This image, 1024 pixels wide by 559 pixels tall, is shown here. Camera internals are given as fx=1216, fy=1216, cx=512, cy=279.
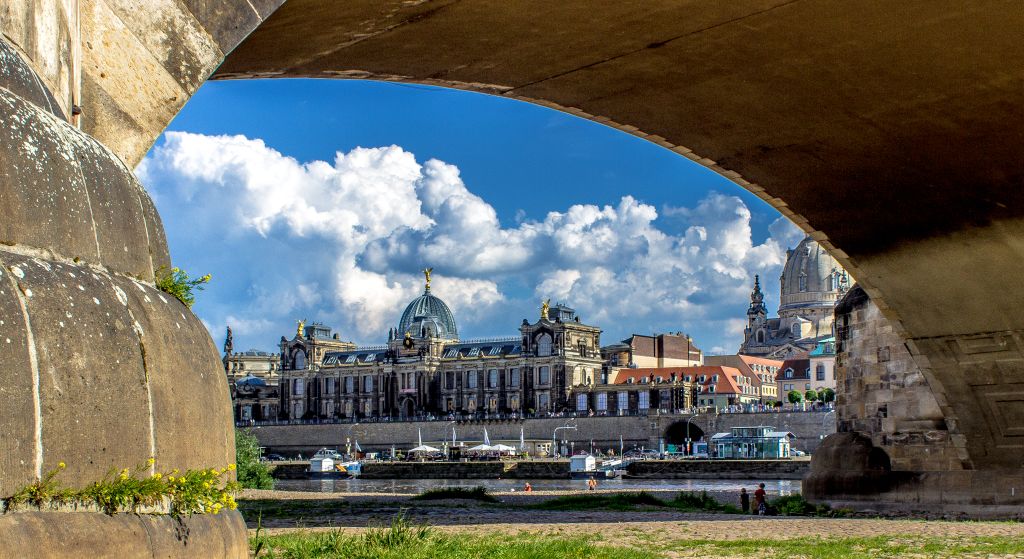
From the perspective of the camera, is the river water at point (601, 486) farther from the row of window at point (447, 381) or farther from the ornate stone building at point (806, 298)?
the ornate stone building at point (806, 298)

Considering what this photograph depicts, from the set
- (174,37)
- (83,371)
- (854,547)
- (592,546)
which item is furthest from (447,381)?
(83,371)

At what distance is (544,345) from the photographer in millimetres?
117750

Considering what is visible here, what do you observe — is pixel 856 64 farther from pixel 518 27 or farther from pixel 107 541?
pixel 107 541

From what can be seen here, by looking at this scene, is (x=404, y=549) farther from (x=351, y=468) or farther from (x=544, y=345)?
(x=544, y=345)

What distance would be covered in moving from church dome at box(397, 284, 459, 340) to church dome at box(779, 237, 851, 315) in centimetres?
4332

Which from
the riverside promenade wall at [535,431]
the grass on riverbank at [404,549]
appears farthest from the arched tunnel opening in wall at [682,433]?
the grass on riverbank at [404,549]

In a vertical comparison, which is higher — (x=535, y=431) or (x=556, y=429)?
(x=556, y=429)

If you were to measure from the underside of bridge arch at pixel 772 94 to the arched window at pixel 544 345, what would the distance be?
9877 cm

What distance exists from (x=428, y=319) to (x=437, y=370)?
22.7 feet

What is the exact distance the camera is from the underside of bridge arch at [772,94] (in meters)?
5.41

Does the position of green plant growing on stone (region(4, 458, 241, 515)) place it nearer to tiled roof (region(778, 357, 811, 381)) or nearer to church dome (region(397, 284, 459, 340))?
church dome (region(397, 284, 459, 340))

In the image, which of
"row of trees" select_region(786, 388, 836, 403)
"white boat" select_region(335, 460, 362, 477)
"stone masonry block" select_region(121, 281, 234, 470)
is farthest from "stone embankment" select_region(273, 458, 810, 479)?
"stone masonry block" select_region(121, 281, 234, 470)

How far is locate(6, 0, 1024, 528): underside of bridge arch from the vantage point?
5.41 meters

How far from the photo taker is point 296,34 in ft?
28.9
